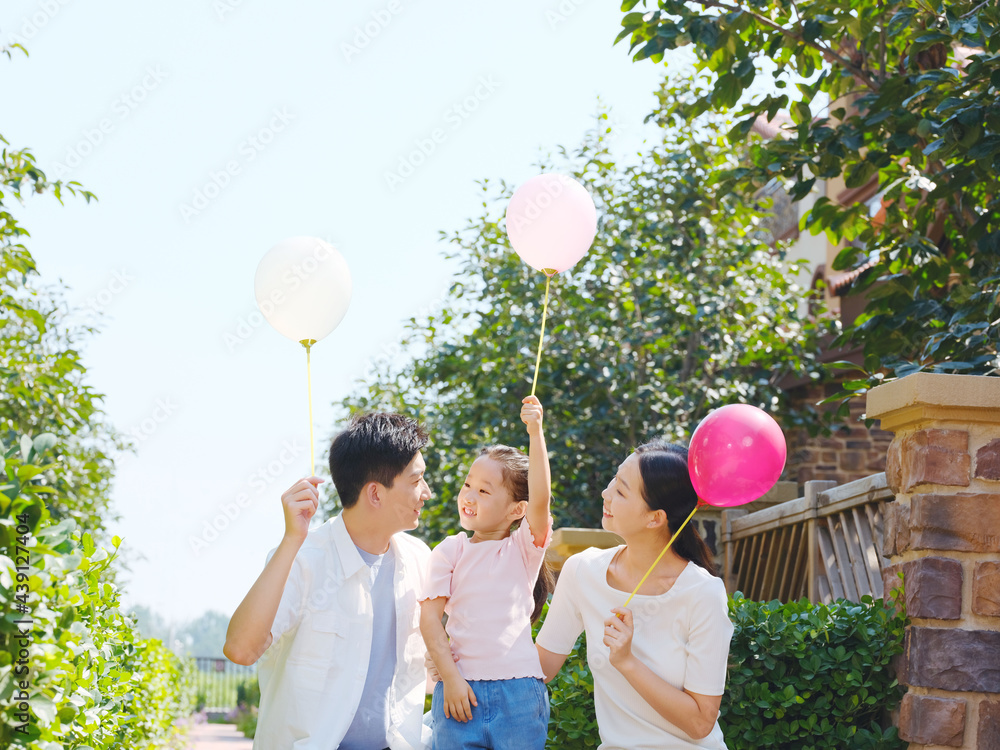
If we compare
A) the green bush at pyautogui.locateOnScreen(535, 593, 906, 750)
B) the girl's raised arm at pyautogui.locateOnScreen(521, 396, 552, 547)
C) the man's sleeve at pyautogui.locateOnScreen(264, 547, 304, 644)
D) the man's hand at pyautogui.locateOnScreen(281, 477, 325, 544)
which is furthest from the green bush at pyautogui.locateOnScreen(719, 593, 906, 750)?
the man's hand at pyautogui.locateOnScreen(281, 477, 325, 544)

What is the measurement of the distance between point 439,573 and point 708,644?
0.74m

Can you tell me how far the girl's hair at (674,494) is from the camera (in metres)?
2.50

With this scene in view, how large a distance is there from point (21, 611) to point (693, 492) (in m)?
1.62

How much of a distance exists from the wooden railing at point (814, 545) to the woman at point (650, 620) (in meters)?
1.36

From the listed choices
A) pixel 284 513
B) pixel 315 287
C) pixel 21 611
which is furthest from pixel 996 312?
pixel 21 611

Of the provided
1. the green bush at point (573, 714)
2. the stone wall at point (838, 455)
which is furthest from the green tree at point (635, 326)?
the green bush at point (573, 714)

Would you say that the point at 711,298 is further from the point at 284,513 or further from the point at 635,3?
the point at 284,513

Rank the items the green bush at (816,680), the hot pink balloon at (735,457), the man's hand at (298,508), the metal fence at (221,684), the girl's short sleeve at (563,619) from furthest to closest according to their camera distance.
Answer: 1. the metal fence at (221,684)
2. the green bush at (816,680)
3. the girl's short sleeve at (563,619)
4. the hot pink balloon at (735,457)
5. the man's hand at (298,508)

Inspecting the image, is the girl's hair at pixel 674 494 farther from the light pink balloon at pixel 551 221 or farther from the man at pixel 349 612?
the light pink balloon at pixel 551 221

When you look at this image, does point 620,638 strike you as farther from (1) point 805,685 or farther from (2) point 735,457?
(1) point 805,685

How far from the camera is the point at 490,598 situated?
2.62 meters

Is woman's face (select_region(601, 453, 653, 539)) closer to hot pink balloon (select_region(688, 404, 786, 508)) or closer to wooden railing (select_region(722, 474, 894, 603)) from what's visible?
hot pink balloon (select_region(688, 404, 786, 508))

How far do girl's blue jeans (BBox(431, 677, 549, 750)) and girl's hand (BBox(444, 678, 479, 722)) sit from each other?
3cm

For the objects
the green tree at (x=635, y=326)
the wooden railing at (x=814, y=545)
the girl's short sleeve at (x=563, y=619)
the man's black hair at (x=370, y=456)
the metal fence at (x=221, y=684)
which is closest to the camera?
the man's black hair at (x=370, y=456)
